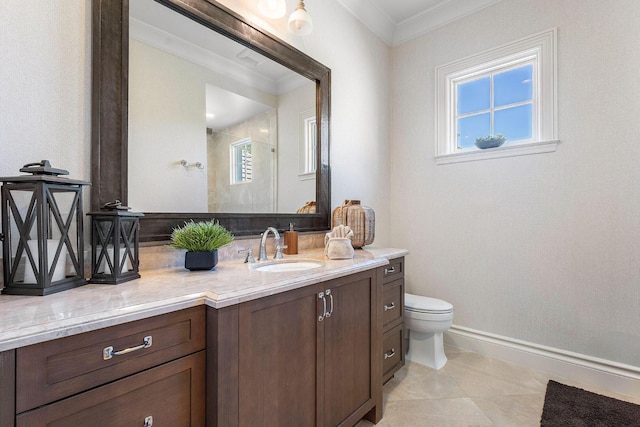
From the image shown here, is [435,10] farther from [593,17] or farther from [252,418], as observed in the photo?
[252,418]

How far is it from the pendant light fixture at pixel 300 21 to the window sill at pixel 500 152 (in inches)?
58.4

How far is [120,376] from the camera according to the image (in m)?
0.76


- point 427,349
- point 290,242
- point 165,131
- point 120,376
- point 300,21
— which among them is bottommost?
point 427,349

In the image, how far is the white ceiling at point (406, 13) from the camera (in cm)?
244

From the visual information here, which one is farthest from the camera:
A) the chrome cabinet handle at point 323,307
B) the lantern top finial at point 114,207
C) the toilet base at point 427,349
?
the toilet base at point 427,349

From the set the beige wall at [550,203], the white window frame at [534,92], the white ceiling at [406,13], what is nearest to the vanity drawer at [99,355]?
the beige wall at [550,203]

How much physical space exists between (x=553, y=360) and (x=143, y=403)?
8.10ft

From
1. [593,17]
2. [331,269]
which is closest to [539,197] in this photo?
[593,17]

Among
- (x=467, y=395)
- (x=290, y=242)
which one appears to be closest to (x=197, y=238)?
(x=290, y=242)

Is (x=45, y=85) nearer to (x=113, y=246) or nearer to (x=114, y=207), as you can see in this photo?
(x=114, y=207)

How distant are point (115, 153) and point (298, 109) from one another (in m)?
1.17

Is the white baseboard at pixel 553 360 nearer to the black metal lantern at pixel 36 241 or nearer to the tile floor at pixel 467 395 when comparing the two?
the tile floor at pixel 467 395

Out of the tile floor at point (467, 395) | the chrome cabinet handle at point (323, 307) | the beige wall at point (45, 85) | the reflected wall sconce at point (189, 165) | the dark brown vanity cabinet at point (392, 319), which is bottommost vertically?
the tile floor at point (467, 395)

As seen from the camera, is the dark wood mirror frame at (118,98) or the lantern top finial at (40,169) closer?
the lantern top finial at (40,169)
